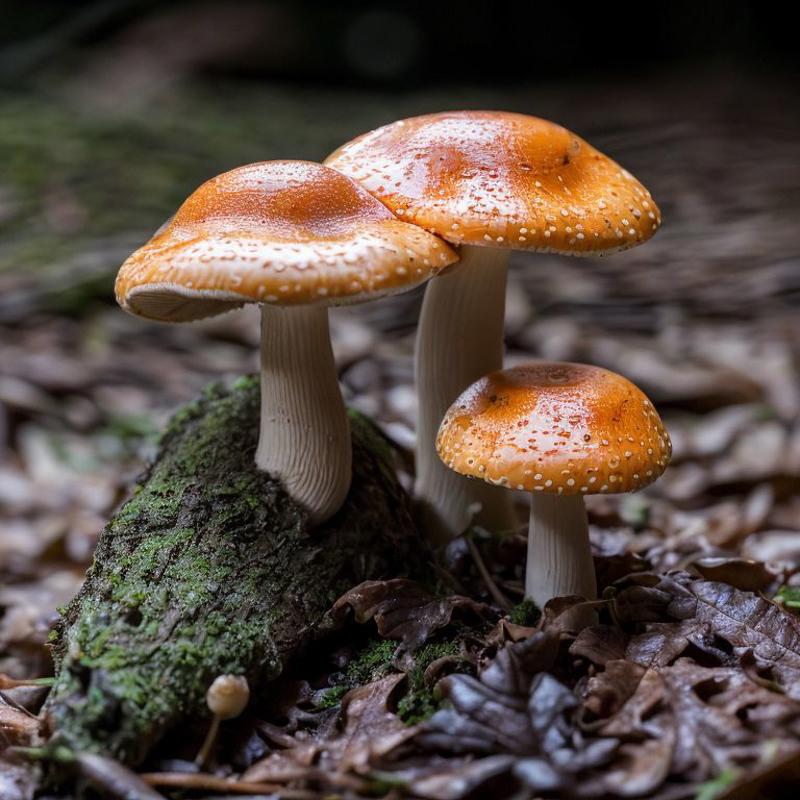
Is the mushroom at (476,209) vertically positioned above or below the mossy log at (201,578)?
above

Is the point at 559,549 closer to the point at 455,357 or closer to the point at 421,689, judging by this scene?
the point at 421,689

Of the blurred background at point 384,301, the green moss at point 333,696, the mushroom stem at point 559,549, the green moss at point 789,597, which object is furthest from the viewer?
the blurred background at point 384,301

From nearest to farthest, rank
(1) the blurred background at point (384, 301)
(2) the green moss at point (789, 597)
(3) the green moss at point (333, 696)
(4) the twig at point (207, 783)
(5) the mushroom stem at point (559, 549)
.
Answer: (4) the twig at point (207, 783) < (3) the green moss at point (333, 696) < (5) the mushroom stem at point (559, 549) < (2) the green moss at point (789, 597) < (1) the blurred background at point (384, 301)

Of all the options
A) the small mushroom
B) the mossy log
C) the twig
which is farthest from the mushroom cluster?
the twig

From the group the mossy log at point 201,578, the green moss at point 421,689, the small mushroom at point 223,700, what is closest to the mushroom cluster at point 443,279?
the mossy log at point 201,578

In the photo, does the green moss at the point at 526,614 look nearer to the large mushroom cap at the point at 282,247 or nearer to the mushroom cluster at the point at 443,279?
the mushroom cluster at the point at 443,279

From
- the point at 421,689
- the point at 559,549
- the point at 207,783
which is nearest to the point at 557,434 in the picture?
the point at 559,549

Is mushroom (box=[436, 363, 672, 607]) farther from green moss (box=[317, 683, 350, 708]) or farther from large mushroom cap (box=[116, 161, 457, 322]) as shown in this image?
green moss (box=[317, 683, 350, 708])
